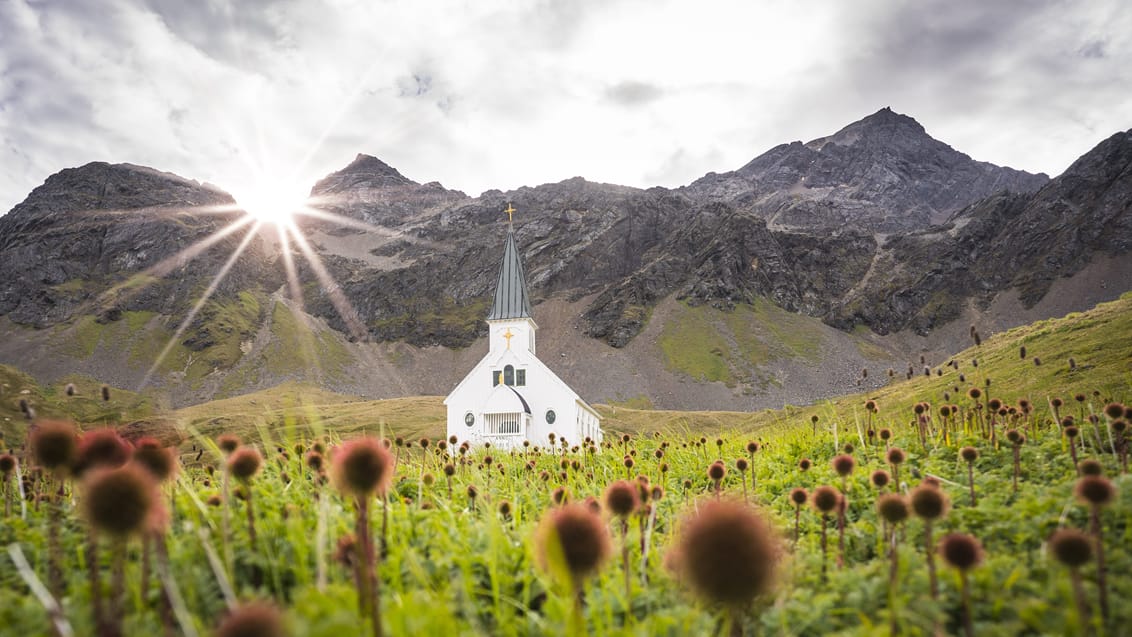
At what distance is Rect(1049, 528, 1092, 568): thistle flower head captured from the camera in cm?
235

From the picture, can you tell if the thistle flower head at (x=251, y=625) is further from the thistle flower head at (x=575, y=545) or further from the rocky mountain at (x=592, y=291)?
the rocky mountain at (x=592, y=291)

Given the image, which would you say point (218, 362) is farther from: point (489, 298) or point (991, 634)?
point (991, 634)

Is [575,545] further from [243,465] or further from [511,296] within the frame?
[511,296]

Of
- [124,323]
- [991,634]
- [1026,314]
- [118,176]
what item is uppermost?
[118,176]

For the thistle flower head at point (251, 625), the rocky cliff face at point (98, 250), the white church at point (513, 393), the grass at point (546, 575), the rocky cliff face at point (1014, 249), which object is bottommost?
the grass at point (546, 575)

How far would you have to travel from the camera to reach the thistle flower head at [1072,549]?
235 centimetres

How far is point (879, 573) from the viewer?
3201mm

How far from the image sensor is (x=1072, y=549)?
7.80 ft

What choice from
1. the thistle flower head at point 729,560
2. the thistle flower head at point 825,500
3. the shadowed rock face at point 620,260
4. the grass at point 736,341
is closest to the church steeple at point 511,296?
the thistle flower head at point 825,500

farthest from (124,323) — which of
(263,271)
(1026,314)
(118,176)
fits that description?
(1026,314)

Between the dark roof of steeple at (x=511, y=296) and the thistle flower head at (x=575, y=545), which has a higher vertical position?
the dark roof of steeple at (x=511, y=296)

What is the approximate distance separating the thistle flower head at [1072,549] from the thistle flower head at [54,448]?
433 centimetres

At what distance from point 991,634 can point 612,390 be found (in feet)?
385

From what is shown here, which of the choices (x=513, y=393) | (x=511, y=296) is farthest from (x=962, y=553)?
(x=511, y=296)
